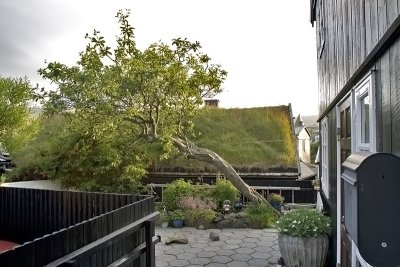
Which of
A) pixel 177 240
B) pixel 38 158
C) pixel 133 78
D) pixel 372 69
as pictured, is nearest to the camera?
pixel 372 69

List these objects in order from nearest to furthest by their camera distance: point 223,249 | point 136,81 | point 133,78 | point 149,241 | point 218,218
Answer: point 149,241
point 223,249
point 133,78
point 136,81
point 218,218

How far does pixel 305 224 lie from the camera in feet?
15.8

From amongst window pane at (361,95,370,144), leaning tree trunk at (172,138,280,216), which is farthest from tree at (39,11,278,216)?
window pane at (361,95,370,144)

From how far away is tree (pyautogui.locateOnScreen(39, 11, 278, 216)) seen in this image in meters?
7.54

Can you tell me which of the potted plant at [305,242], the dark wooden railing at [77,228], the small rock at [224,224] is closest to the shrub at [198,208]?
the small rock at [224,224]

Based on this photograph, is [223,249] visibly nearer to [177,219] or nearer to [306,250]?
[177,219]

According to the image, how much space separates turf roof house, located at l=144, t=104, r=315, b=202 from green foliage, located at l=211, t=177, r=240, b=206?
1445 mm

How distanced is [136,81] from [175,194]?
3.37 metres

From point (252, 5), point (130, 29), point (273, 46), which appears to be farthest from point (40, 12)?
point (273, 46)

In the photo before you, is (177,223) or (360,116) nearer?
(360,116)

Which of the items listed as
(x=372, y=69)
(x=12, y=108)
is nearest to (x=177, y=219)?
(x=12, y=108)

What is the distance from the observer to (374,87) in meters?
2.13

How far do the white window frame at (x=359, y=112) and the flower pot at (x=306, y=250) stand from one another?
2167mm

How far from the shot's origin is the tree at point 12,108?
10430mm
